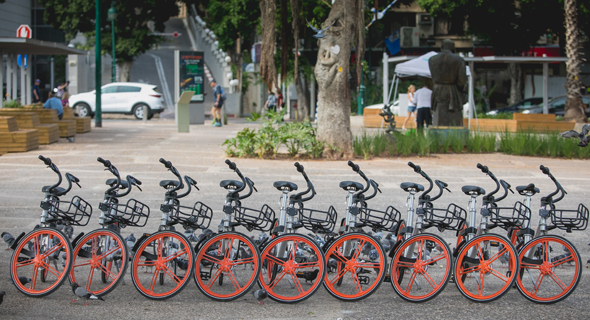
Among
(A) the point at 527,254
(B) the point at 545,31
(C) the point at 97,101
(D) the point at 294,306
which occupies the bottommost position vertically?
(D) the point at 294,306

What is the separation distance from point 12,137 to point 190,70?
13556 millimetres

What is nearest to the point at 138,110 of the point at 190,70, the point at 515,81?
the point at 190,70

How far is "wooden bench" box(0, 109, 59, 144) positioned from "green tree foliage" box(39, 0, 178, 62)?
74.3ft

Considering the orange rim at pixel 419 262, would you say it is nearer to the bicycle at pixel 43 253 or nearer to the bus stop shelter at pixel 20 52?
the bicycle at pixel 43 253

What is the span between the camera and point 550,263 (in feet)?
18.5

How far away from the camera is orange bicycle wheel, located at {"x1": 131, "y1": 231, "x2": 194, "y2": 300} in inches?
214

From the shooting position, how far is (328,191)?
11469mm

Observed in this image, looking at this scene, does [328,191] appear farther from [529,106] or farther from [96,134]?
[529,106]

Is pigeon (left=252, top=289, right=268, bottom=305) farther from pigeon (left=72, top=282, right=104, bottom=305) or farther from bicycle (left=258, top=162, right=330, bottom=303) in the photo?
pigeon (left=72, top=282, right=104, bottom=305)

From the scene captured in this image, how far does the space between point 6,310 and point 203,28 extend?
43.6m

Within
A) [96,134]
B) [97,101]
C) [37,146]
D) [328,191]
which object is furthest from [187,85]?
[328,191]

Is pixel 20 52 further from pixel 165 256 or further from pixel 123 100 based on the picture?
pixel 165 256

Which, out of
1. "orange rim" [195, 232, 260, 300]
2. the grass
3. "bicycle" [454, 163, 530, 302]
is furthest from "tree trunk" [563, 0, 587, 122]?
"orange rim" [195, 232, 260, 300]

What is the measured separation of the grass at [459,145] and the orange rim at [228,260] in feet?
35.0
